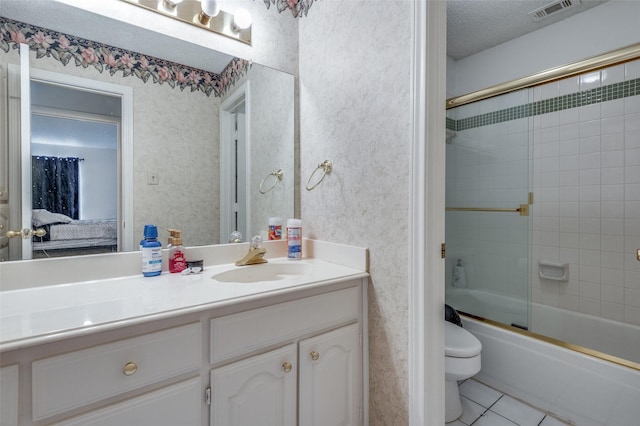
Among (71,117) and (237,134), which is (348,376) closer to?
(237,134)

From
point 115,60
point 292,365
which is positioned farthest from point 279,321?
point 115,60

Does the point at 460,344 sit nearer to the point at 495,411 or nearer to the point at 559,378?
the point at 495,411

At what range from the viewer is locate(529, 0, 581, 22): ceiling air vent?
178 cm

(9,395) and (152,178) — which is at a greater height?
(152,178)

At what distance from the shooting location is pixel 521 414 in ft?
5.00

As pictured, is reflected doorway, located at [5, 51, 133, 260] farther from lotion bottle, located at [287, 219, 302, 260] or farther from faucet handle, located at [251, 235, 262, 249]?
lotion bottle, located at [287, 219, 302, 260]

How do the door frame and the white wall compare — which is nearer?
the door frame

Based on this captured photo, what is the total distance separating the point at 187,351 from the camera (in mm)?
788

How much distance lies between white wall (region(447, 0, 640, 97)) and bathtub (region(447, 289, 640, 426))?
5.97 feet

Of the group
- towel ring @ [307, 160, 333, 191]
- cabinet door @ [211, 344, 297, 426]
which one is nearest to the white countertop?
cabinet door @ [211, 344, 297, 426]

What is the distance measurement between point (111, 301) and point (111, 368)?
0.65ft

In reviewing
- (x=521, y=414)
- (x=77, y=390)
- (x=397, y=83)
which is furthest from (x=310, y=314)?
(x=521, y=414)

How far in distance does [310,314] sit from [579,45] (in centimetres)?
240

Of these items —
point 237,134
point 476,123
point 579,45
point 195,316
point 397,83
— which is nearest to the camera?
point 195,316
